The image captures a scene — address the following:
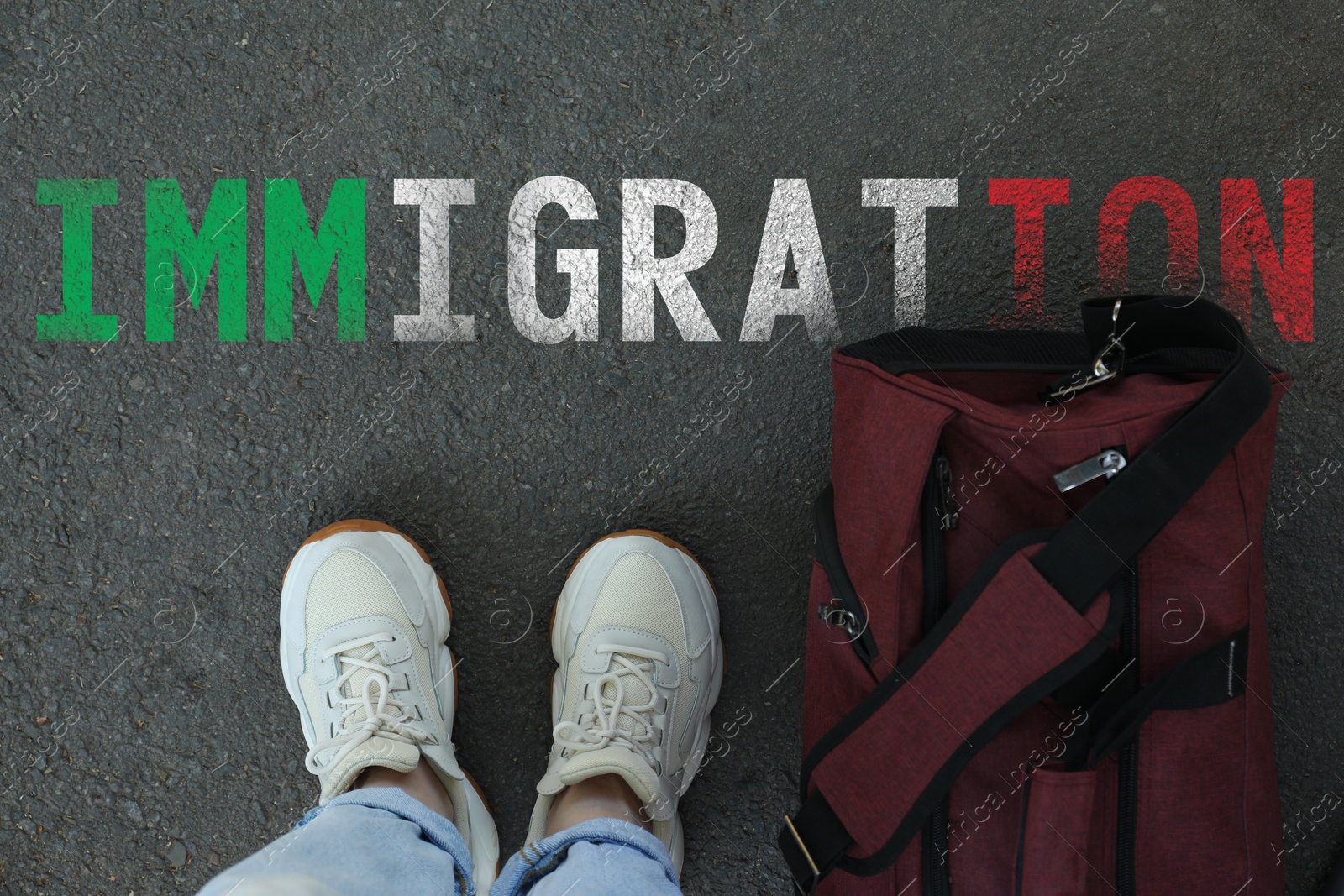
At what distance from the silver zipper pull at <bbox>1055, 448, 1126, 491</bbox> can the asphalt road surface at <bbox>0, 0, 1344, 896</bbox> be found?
52cm

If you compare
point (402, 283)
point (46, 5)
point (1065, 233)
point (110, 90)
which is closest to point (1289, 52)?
point (1065, 233)

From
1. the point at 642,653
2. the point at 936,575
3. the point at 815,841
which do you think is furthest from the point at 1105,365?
the point at 642,653

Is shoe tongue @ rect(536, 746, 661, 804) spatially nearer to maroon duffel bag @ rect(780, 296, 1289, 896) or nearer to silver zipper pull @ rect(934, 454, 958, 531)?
maroon duffel bag @ rect(780, 296, 1289, 896)

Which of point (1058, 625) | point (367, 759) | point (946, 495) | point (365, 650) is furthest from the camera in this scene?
point (365, 650)

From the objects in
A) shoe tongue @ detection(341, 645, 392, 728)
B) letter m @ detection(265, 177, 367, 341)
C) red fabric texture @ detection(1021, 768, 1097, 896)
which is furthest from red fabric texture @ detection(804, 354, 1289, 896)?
letter m @ detection(265, 177, 367, 341)

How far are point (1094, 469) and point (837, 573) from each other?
0.36 m

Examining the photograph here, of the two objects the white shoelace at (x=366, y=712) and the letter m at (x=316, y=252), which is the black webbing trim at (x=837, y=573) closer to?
the white shoelace at (x=366, y=712)

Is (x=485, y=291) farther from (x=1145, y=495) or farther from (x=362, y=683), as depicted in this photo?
(x=1145, y=495)

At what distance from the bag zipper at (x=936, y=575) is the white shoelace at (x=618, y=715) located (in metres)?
0.49

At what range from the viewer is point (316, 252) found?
56.7 inches

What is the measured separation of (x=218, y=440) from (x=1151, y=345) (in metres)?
1.56

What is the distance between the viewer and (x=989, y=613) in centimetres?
96

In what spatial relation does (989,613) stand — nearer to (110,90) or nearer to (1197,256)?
(1197,256)

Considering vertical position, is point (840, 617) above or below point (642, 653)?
above
